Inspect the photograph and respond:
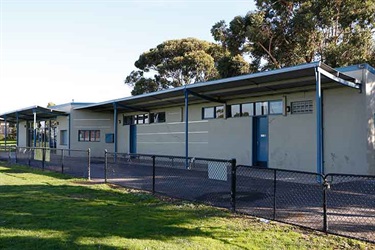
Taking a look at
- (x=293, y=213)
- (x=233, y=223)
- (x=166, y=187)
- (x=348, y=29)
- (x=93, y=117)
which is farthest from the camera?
(x=93, y=117)

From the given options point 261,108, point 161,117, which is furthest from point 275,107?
point 161,117

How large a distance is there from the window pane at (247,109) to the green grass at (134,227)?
8554 millimetres

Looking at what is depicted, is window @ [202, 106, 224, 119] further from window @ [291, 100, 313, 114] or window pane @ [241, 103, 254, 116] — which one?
window @ [291, 100, 313, 114]

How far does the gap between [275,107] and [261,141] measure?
160 cm

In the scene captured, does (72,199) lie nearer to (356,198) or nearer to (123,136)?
(356,198)

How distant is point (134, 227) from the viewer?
636 cm

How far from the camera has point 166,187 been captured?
34.9ft

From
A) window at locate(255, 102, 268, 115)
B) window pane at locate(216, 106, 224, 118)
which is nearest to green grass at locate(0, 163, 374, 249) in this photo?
window at locate(255, 102, 268, 115)

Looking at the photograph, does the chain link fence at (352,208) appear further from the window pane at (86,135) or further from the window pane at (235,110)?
the window pane at (86,135)

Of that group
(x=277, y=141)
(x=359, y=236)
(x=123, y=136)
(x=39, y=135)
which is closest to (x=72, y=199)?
(x=359, y=236)

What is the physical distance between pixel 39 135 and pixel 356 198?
30.9 m

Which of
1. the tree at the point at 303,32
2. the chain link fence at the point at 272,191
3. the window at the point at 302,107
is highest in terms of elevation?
the tree at the point at 303,32

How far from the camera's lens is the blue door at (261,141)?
16125 mm

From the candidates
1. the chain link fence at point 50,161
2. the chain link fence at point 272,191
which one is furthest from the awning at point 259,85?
the chain link fence at point 50,161
